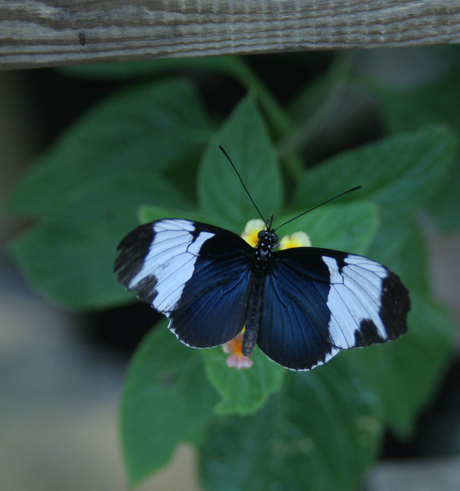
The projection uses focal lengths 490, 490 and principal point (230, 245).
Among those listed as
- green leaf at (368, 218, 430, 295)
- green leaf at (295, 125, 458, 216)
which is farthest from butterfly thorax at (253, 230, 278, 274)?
green leaf at (368, 218, 430, 295)

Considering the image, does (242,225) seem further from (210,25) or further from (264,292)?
(210,25)

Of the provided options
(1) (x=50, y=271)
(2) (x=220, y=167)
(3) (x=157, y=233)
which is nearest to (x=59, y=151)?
(1) (x=50, y=271)

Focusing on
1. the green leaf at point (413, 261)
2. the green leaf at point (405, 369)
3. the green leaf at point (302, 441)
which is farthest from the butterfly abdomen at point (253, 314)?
the green leaf at point (405, 369)

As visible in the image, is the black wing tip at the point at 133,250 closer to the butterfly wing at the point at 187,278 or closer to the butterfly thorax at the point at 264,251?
the butterfly wing at the point at 187,278

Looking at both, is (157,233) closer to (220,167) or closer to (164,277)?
(164,277)

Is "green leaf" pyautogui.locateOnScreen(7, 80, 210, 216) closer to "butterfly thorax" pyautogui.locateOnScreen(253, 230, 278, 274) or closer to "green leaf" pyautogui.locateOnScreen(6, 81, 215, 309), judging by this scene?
"green leaf" pyautogui.locateOnScreen(6, 81, 215, 309)

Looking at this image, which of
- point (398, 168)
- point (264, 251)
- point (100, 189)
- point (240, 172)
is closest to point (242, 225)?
point (240, 172)
